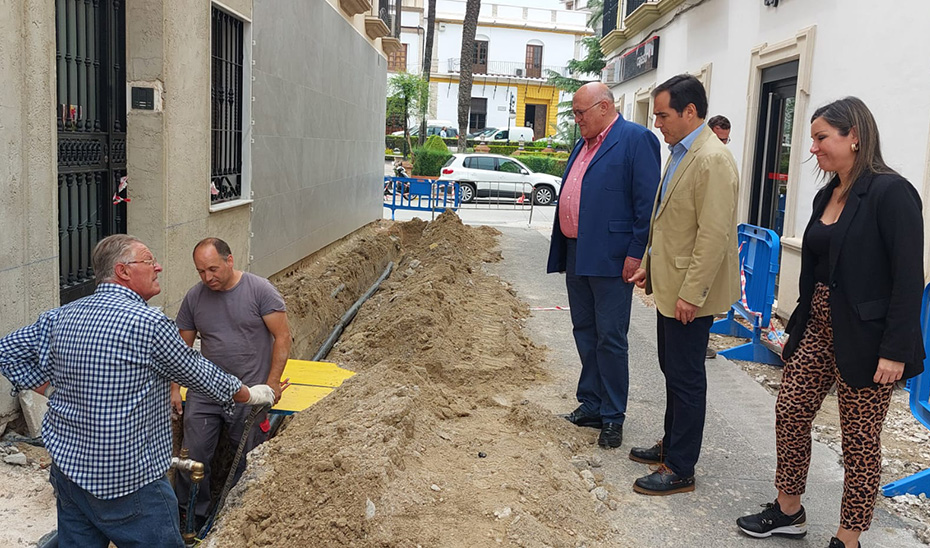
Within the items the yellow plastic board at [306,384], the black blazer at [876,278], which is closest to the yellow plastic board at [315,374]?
the yellow plastic board at [306,384]

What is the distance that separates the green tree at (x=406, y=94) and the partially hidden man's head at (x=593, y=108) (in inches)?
1428

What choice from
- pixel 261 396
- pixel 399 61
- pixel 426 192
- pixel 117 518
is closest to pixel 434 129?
pixel 399 61

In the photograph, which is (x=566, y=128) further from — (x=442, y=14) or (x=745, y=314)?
(x=745, y=314)

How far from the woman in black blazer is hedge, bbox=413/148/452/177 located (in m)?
28.3

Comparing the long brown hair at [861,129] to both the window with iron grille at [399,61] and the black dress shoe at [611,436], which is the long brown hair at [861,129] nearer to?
the black dress shoe at [611,436]

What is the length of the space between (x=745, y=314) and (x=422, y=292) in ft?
10.1

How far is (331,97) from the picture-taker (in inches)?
506

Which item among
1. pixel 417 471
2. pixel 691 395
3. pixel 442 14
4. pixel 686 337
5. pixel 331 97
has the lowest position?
pixel 417 471

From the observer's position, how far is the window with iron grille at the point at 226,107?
8.09 meters

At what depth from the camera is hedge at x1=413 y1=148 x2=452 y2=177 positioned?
3195cm

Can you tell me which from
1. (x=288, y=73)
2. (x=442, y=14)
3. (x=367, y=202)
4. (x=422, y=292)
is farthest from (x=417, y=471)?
(x=442, y=14)

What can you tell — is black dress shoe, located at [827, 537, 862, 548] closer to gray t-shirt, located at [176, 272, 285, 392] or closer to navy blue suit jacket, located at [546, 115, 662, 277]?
navy blue suit jacket, located at [546, 115, 662, 277]

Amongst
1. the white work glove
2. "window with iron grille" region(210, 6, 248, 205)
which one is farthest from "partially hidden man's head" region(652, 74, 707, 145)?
"window with iron grille" region(210, 6, 248, 205)

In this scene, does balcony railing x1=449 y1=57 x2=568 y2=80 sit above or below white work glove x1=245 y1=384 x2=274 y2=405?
above
